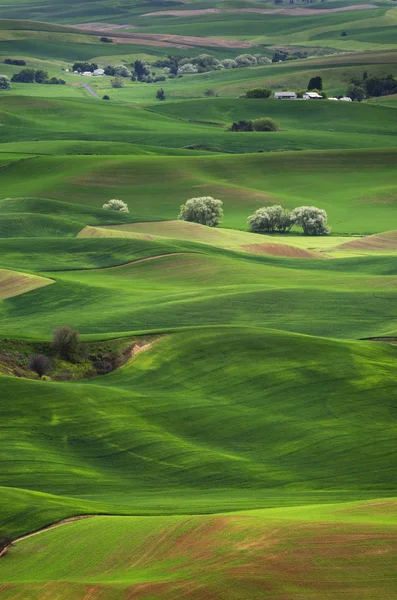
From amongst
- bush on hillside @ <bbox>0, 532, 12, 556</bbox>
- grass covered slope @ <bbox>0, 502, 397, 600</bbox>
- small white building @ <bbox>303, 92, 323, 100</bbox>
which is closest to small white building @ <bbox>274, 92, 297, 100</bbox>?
small white building @ <bbox>303, 92, 323, 100</bbox>

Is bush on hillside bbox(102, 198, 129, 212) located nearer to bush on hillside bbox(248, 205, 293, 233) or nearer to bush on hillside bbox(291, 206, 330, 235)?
bush on hillside bbox(248, 205, 293, 233)

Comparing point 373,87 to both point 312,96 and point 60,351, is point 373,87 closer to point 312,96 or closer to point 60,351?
point 312,96

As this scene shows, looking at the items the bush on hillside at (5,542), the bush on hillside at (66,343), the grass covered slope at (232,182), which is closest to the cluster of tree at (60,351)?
the bush on hillside at (66,343)

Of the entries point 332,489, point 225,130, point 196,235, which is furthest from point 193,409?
point 225,130

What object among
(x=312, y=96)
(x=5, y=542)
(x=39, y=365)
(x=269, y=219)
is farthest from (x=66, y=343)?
(x=312, y=96)

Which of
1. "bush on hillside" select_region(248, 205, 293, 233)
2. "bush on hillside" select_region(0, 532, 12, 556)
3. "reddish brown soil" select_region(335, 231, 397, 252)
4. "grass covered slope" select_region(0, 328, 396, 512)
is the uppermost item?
"bush on hillside" select_region(0, 532, 12, 556)

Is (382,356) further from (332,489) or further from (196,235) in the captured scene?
(196,235)

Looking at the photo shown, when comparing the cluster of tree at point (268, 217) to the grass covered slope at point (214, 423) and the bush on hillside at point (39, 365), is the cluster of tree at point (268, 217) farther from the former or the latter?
the bush on hillside at point (39, 365)
